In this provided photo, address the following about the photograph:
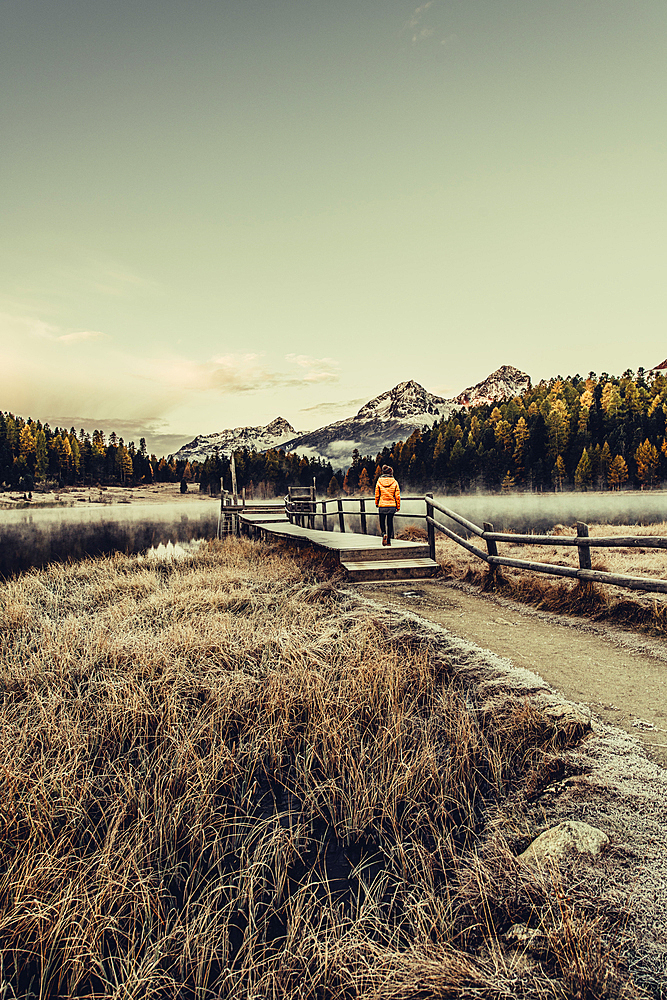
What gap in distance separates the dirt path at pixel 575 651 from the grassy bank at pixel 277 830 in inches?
29.2

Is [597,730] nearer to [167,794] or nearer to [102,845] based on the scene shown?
[167,794]

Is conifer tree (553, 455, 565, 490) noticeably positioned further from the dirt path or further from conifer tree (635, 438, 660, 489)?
the dirt path

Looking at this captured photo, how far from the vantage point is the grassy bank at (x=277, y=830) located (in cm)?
222

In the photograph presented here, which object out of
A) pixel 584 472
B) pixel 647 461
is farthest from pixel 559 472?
pixel 647 461

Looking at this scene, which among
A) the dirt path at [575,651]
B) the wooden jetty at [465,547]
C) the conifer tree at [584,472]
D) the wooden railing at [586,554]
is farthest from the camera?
the conifer tree at [584,472]

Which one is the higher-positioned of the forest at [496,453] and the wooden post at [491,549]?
the forest at [496,453]

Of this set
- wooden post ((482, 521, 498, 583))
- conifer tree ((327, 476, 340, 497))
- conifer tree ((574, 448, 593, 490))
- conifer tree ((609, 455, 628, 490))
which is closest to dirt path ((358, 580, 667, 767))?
wooden post ((482, 521, 498, 583))

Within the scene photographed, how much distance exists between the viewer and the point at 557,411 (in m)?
99.0

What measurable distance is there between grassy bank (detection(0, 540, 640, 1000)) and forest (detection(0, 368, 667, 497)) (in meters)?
95.0

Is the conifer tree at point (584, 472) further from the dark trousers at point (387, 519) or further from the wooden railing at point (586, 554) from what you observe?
the wooden railing at point (586, 554)

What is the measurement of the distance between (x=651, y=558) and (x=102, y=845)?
1411 cm

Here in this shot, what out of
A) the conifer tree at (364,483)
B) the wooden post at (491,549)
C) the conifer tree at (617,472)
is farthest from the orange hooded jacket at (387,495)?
the conifer tree at (364,483)

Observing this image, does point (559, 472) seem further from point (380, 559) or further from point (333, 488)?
point (380, 559)

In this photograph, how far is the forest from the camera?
294 ft
